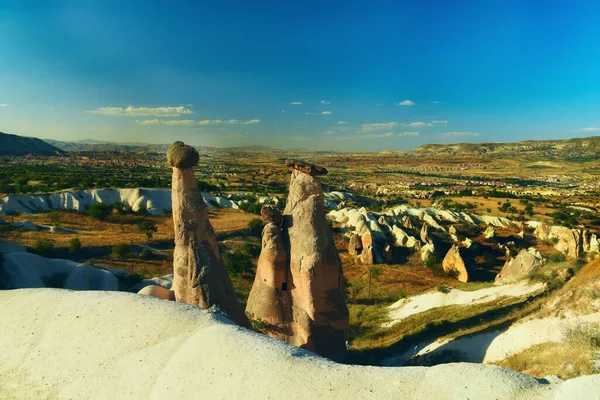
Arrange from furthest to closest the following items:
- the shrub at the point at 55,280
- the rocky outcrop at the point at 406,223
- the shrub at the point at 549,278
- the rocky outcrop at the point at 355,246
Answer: the rocky outcrop at the point at 406,223 < the rocky outcrop at the point at 355,246 < the shrub at the point at 55,280 < the shrub at the point at 549,278

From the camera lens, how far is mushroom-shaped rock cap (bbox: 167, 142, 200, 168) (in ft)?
38.3

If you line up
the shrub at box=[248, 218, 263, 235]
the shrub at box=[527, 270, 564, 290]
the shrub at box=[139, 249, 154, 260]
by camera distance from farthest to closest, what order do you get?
the shrub at box=[248, 218, 263, 235] → the shrub at box=[139, 249, 154, 260] → the shrub at box=[527, 270, 564, 290]

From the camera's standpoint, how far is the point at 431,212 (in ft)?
165

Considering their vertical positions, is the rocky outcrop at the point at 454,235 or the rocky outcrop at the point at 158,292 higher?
the rocky outcrop at the point at 158,292

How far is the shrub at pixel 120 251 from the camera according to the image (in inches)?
1146

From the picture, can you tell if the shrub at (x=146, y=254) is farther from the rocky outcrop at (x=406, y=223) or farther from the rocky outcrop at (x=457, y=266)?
the rocky outcrop at (x=406, y=223)

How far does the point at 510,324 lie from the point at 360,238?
23656mm

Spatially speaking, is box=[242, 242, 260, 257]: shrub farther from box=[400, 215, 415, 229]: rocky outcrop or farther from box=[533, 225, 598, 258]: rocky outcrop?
box=[533, 225, 598, 258]: rocky outcrop

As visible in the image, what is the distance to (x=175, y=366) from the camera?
7.12 meters

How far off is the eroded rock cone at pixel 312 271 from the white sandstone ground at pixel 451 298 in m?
6.95

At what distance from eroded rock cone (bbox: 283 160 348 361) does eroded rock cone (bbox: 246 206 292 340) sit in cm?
28

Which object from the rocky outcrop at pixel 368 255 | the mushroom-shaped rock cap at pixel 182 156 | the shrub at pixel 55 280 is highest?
the mushroom-shaped rock cap at pixel 182 156

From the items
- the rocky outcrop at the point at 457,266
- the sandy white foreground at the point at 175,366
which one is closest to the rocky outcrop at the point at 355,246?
the rocky outcrop at the point at 457,266

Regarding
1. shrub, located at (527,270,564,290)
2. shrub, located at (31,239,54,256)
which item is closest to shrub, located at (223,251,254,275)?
shrub, located at (31,239,54,256)
